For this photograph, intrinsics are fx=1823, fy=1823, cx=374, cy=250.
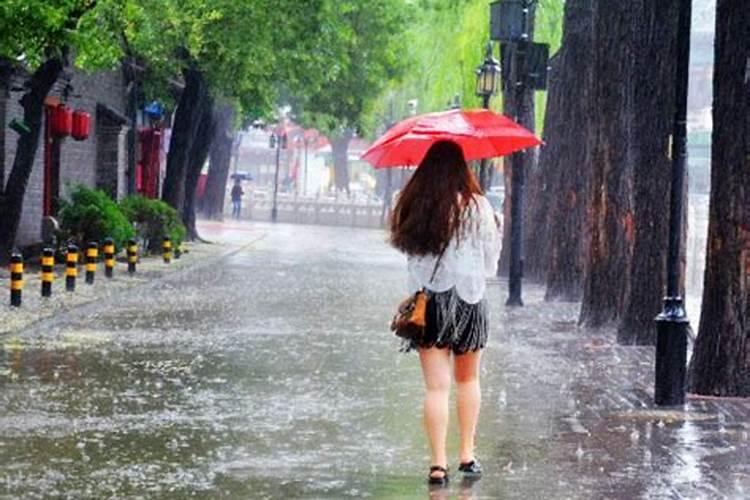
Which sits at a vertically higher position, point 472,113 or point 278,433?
point 472,113

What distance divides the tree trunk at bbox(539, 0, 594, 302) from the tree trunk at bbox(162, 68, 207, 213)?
15.1 meters

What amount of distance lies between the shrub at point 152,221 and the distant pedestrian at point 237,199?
37.1 m

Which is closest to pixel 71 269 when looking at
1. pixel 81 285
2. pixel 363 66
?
pixel 81 285

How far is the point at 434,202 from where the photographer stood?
10117mm

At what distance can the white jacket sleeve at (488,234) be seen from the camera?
10.2 meters

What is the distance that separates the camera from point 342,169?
104 meters

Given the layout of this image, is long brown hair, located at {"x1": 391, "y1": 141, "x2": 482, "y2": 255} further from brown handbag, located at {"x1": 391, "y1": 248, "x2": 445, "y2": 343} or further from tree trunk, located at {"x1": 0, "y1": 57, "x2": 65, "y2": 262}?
tree trunk, located at {"x1": 0, "y1": 57, "x2": 65, "y2": 262}

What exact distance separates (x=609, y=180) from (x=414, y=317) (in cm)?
1240

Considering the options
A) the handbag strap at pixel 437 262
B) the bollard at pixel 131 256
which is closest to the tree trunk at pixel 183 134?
the bollard at pixel 131 256

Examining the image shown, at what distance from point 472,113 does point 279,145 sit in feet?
224

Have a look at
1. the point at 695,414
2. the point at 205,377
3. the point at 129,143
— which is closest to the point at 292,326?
the point at 205,377

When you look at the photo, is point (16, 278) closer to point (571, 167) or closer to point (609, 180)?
point (609, 180)

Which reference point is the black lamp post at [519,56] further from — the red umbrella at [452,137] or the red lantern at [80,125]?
the red umbrella at [452,137]

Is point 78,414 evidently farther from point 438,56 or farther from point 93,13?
point 438,56
